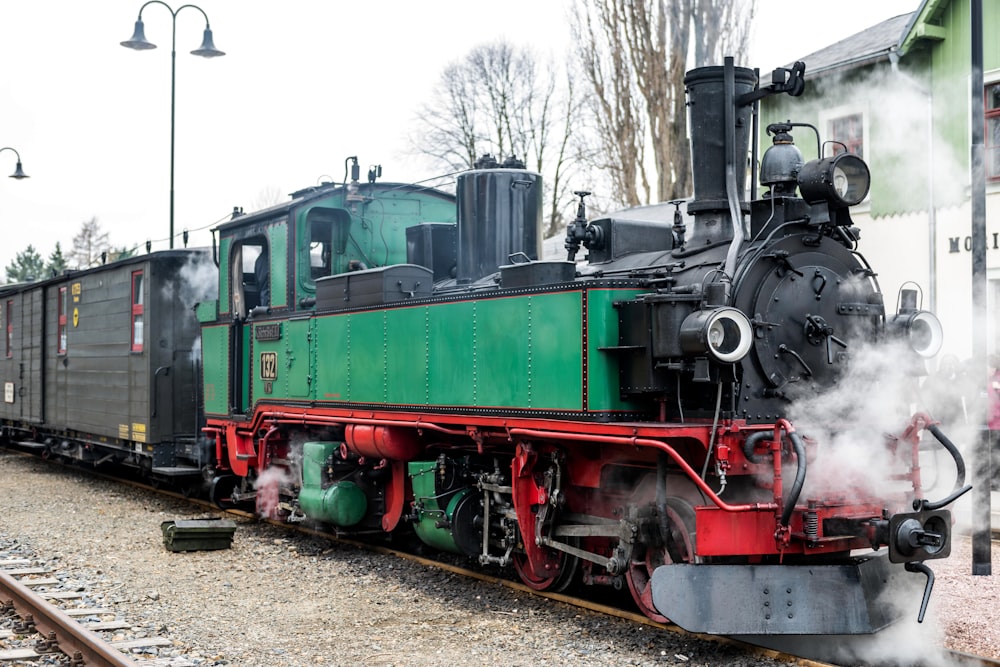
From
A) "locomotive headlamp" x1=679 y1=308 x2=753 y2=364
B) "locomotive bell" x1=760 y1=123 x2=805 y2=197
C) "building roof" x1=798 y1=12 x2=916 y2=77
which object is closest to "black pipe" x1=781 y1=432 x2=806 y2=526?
"locomotive headlamp" x1=679 y1=308 x2=753 y2=364

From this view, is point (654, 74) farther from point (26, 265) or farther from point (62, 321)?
point (26, 265)

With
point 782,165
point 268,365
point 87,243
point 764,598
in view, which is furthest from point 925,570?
point 87,243

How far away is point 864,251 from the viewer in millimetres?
14383

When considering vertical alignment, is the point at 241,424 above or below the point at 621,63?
below

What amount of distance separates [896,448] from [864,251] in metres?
8.85

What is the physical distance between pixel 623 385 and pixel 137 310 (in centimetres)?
863

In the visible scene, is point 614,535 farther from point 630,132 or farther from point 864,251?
point 630,132

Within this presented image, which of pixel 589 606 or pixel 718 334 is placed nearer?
pixel 718 334

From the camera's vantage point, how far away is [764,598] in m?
5.53

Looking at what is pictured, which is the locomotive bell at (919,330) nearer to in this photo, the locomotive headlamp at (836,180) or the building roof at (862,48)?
the locomotive headlamp at (836,180)

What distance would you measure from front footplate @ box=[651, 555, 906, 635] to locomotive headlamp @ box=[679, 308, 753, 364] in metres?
1.13

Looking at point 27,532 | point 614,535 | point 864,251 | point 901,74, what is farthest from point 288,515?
point 901,74

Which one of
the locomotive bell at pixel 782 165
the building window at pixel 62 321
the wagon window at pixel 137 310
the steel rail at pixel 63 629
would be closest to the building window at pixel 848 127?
the locomotive bell at pixel 782 165

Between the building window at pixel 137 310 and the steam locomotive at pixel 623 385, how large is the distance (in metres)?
3.52
